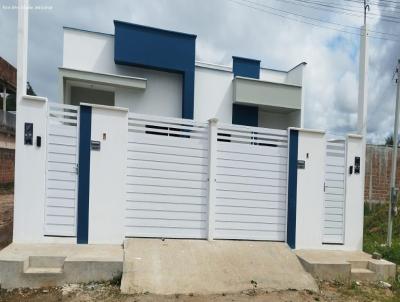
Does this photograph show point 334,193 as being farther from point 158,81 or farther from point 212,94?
point 158,81

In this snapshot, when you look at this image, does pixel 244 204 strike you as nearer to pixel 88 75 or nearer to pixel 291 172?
pixel 291 172

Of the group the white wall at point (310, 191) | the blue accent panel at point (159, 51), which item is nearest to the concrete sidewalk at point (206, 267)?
the white wall at point (310, 191)

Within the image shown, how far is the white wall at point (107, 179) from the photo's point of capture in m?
5.96

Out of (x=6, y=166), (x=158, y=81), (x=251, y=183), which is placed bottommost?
(x=6, y=166)

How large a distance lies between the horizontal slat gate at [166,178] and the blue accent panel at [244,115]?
7.45 m

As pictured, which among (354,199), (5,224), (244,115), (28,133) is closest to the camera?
(28,133)

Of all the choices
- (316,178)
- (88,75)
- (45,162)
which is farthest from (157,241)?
(88,75)

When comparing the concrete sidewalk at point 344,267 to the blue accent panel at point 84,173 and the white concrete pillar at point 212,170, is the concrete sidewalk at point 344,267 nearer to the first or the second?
the white concrete pillar at point 212,170

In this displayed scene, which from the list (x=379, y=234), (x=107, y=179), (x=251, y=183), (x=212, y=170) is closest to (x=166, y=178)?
(x=212, y=170)

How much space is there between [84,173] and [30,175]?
2.69ft

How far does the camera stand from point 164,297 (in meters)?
4.80

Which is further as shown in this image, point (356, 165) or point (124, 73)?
point (124, 73)

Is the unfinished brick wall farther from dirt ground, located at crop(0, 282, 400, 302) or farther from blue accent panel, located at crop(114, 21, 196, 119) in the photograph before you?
dirt ground, located at crop(0, 282, 400, 302)

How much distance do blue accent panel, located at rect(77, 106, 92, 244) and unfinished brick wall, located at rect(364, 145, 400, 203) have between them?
35.8 feet
